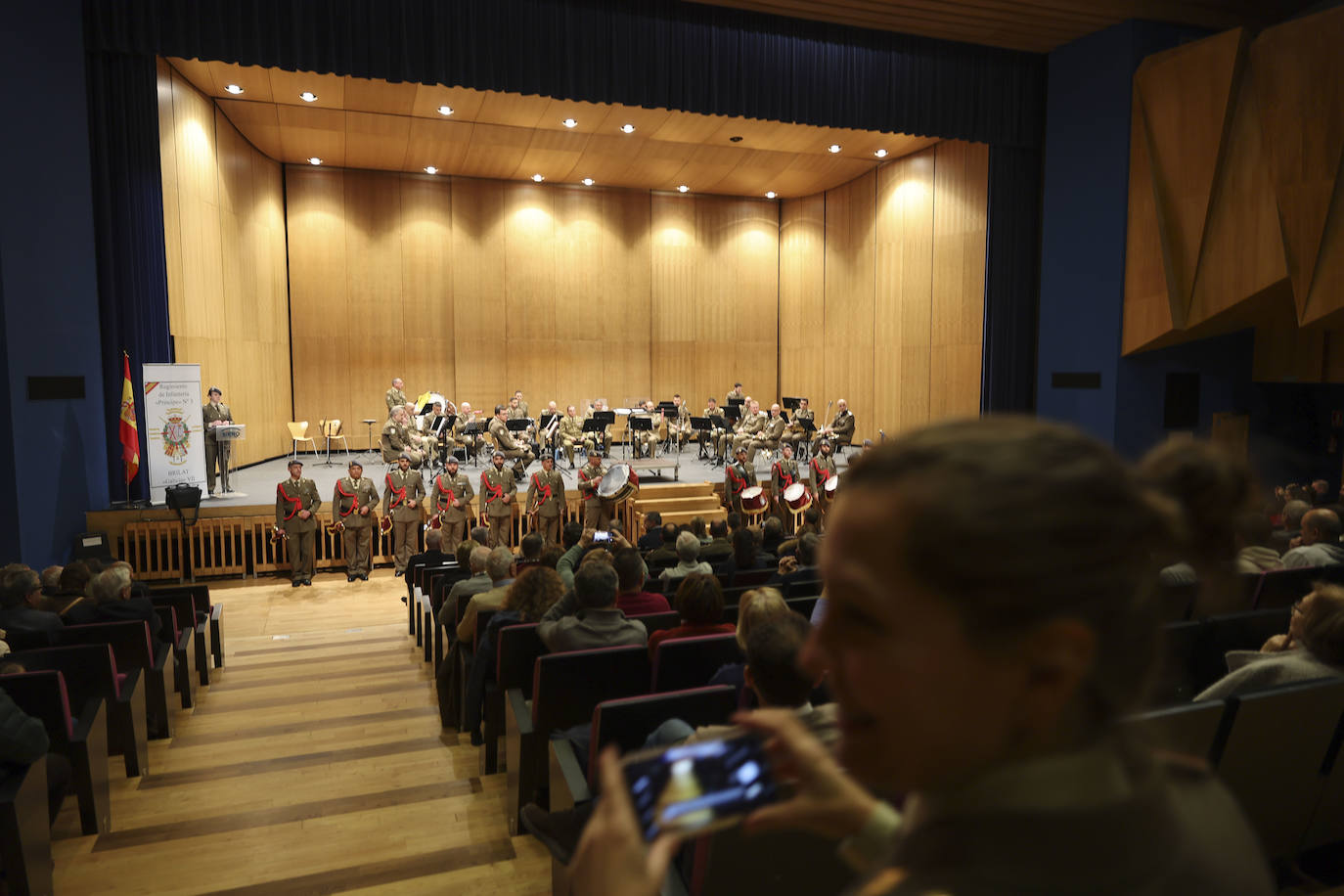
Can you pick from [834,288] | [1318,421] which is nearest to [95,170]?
[834,288]

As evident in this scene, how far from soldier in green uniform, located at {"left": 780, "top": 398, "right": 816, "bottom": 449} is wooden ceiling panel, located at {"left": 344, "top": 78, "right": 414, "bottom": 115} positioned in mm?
7963

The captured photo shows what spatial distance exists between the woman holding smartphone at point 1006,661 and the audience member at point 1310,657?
266 cm

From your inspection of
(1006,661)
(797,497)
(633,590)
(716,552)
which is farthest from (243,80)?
(1006,661)

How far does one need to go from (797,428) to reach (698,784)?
14528mm

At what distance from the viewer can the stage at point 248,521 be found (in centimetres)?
975

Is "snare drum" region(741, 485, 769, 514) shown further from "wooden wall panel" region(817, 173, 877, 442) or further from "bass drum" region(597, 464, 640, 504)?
"wooden wall panel" region(817, 173, 877, 442)

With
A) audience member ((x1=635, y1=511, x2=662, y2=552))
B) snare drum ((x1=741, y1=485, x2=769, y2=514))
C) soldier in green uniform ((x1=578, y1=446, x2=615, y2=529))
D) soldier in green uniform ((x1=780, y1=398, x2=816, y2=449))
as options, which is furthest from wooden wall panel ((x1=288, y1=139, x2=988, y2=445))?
audience member ((x1=635, y1=511, x2=662, y2=552))

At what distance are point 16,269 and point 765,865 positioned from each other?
9672mm

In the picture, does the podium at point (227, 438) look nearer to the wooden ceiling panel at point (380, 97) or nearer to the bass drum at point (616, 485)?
the bass drum at point (616, 485)

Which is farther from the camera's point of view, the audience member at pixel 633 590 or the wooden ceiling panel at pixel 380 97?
the wooden ceiling panel at pixel 380 97

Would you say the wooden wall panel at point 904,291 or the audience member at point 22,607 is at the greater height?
the wooden wall panel at point 904,291

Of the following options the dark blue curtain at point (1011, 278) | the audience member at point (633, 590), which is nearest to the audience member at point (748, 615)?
the audience member at point (633, 590)

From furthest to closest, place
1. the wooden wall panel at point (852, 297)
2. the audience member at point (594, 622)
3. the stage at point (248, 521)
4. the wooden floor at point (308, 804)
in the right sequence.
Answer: the wooden wall panel at point (852, 297) < the stage at point (248, 521) < the audience member at point (594, 622) < the wooden floor at point (308, 804)

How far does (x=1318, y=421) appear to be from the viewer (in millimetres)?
12922
